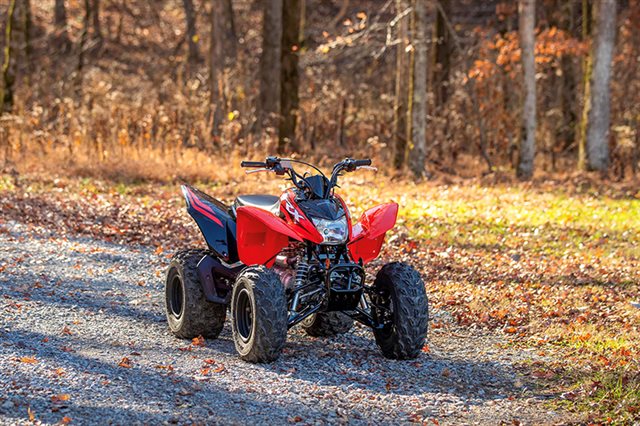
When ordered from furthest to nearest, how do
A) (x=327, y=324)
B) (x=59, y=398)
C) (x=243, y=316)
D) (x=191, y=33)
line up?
1. (x=191, y=33)
2. (x=327, y=324)
3. (x=243, y=316)
4. (x=59, y=398)

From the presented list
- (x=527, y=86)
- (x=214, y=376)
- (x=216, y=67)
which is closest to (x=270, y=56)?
(x=216, y=67)

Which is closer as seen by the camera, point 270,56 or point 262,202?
point 262,202

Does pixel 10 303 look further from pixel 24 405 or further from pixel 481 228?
pixel 481 228

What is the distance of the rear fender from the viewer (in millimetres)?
7488

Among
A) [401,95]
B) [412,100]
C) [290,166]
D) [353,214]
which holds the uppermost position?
[401,95]

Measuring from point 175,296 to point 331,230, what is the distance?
5.82 ft

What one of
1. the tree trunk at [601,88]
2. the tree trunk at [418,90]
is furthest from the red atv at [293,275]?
the tree trunk at [601,88]

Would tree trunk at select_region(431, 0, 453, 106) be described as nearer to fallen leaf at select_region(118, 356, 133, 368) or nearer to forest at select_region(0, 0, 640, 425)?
forest at select_region(0, 0, 640, 425)

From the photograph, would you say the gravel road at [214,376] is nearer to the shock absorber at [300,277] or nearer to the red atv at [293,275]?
the red atv at [293,275]

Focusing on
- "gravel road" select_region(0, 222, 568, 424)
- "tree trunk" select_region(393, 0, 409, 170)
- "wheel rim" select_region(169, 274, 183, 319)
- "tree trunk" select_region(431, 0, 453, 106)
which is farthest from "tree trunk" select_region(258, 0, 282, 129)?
"wheel rim" select_region(169, 274, 183, 319)

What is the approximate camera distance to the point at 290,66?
21734 mm

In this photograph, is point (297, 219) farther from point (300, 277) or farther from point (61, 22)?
point (61, 22)

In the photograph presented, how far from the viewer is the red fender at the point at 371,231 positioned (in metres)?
7.05

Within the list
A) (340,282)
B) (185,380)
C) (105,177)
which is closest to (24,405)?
(185,380)
